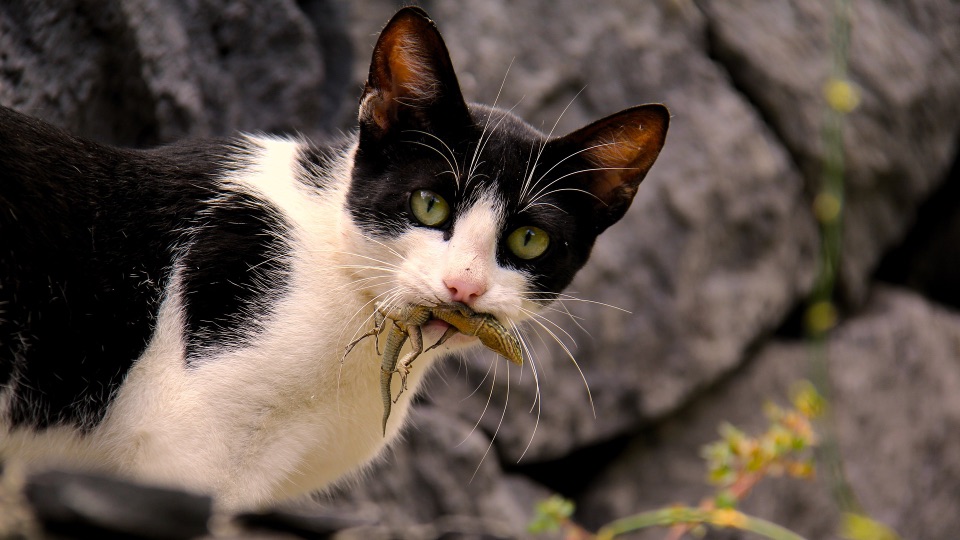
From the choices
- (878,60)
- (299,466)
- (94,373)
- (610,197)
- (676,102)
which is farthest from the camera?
(878,60)

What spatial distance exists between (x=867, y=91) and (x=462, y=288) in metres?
2.91

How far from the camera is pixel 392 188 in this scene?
1876mm

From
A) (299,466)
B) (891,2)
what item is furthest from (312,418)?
(891,2)

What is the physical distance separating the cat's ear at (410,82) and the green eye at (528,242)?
0.27m

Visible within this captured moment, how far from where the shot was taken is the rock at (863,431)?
3.65 metres

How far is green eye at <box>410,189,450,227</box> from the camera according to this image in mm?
1837

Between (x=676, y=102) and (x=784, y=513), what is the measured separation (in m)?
1.76

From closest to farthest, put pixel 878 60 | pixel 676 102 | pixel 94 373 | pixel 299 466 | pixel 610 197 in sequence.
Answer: pixel 94 373
pixel 299 466
pixel 610 197
pixel 676 102
pixel 878 60

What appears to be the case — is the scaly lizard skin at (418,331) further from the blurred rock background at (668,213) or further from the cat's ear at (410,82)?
the blurred rock background at (668,213)

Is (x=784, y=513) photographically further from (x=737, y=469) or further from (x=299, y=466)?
(x=299, y=466)

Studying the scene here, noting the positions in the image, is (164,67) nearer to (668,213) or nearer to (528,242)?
(528,242)

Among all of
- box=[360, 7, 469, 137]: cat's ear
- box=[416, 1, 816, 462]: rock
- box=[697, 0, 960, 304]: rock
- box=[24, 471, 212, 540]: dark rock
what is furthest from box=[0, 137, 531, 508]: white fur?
box=[697, 0, 960, 304]: rock

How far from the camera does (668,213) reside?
3.50 meters

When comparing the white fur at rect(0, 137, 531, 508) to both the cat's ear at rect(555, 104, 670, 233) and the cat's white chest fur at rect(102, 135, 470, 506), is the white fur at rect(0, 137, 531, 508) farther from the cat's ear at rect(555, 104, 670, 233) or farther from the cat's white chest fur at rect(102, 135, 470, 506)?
the cat's ear at rect(555, 104, 670, 233)
